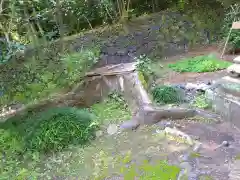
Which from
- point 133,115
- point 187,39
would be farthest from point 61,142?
point 187,39

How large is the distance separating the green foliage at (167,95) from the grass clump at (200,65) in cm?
157

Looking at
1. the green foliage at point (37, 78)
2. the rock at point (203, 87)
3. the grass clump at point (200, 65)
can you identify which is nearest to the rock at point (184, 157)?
the rock at point (203, 87)

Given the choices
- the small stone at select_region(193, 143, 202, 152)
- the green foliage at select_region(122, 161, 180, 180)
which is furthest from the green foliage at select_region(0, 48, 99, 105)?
the small stone at select_region(193, 143, 202, 152)

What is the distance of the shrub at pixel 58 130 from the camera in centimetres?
488

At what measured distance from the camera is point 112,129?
5258 millimetres

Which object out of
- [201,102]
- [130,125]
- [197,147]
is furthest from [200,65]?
[197,147]

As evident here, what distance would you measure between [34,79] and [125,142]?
2.50m

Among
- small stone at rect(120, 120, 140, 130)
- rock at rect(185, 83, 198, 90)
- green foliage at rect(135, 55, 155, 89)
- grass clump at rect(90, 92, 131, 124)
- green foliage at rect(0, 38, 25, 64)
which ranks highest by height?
green foliage at rect(0, 38, 25, 64)

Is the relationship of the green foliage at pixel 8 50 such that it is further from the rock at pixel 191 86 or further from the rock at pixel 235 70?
the rock at pixel 235 70

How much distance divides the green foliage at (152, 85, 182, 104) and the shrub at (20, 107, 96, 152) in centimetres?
119

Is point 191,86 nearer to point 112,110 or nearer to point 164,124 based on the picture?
point 164,124

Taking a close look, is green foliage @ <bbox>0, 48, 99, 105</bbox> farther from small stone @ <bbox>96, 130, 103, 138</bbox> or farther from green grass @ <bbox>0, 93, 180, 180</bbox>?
small stone @ <bbox>96, 130, 103, 138</bbox>

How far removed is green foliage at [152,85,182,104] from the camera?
5.43 meters

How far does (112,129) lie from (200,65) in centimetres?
286
